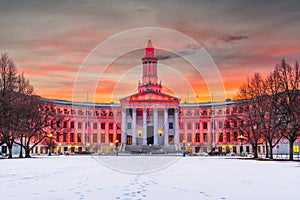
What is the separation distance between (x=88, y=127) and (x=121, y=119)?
14.9m

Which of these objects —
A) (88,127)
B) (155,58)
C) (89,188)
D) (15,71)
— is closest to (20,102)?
(15,71)

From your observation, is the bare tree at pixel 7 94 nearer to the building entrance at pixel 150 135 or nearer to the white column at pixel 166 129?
→ the white column at pixel 166 129

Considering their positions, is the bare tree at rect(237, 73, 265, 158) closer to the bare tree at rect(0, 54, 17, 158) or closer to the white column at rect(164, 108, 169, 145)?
the bare tree at rect(0, 54, 17, 158)

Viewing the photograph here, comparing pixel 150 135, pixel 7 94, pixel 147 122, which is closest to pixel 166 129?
pixel 150 135

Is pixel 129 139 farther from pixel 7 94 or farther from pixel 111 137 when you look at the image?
pixel 7 94

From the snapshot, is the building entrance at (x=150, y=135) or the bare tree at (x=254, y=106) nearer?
the bare tree at (x=254, y=106)

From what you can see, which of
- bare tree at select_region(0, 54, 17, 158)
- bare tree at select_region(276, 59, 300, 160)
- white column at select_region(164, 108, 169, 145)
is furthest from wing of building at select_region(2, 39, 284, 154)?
bare tree at select_region(276, 59, 300, 160)

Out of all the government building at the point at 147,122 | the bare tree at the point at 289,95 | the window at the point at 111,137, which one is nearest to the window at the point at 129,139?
the government building at the point at 147,122

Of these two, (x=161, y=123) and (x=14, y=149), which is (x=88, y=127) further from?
(x=14, y=149)

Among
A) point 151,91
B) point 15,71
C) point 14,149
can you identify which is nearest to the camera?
point 15,71

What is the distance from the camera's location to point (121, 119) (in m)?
169

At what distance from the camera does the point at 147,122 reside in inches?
6314

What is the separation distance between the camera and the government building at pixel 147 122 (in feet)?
509

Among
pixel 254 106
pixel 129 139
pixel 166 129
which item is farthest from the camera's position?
pixel 129 139
